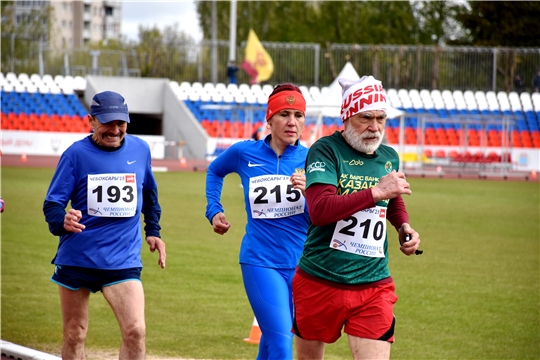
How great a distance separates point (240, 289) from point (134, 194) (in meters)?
5.26

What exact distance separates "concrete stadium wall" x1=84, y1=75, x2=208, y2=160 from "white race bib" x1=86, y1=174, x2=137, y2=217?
3703 cm

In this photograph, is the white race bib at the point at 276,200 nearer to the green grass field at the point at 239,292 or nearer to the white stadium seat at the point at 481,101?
the green grass field at the point at 239,292

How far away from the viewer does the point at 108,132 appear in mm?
5730

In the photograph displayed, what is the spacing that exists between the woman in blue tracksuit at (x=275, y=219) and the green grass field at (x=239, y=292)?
2.32 m

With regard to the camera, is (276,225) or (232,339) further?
(232,339)

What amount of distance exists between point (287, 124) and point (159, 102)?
40488mm

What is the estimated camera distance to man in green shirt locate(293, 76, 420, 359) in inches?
179

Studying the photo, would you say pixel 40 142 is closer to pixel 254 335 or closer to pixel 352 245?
pixel 254 335

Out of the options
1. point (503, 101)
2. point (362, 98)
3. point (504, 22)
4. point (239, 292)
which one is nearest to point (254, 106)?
point (503, 101)

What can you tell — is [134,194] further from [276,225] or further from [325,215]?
[325,215]

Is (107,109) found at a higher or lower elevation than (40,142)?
higher

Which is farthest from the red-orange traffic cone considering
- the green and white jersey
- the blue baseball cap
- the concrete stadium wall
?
the concrete stadium wall

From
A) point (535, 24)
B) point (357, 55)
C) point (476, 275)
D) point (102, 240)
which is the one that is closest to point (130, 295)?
point (102, 240)

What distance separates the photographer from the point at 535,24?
193 feet
